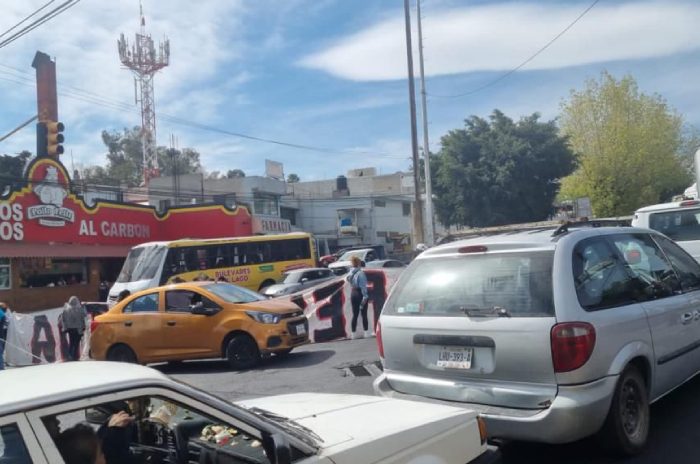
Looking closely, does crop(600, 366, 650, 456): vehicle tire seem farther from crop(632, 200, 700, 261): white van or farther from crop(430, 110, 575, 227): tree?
crop(430, 110, 575, 227): tree

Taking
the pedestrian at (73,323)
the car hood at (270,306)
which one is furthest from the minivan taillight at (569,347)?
the pedestrian at (73,323)

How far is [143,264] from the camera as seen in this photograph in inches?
920

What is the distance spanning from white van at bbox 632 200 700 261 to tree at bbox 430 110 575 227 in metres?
21.4

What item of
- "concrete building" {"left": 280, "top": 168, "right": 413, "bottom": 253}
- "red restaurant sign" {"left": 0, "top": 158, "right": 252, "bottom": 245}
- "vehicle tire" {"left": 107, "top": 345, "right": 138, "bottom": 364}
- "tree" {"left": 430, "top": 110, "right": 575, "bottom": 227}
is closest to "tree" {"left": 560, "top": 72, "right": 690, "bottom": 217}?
"tree" {"left": 430, "top": 110, "right": 575, "bottom": 227}

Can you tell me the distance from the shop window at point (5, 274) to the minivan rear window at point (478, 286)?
87.6 feet

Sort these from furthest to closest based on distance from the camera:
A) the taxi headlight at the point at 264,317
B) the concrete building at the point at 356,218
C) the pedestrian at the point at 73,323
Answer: the concrete building at the point at 356,218 → the pedestrian at the point at 73,323 → the taxi headlight at the point at 264,317

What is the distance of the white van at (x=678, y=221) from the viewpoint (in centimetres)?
1147

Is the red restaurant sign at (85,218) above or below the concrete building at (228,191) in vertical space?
below

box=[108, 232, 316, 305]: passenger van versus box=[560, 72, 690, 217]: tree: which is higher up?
box=[560, 72, 690, 217]: tree

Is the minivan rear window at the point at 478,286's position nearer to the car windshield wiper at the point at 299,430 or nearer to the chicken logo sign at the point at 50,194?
the car windshield wiper at the point at 299,430

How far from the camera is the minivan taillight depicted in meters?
4.20

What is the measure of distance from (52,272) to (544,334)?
29.6m

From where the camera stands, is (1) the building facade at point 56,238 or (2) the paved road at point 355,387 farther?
(1) the building facade at point 56,238

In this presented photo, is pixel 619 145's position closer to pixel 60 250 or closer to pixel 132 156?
pixel 60 250
